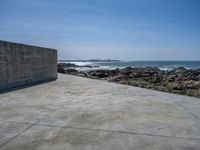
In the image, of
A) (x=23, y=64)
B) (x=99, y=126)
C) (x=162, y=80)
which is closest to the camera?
(x=99, y=126)

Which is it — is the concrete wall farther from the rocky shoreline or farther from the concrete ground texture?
the rocky shoreline

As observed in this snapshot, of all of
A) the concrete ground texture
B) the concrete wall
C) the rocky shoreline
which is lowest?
the rocky shoreline

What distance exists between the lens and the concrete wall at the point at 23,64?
7.60 m

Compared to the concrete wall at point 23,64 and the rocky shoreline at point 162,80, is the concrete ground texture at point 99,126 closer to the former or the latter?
the concrete wall at point 23,64

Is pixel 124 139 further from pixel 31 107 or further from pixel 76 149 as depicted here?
pixel 31 107

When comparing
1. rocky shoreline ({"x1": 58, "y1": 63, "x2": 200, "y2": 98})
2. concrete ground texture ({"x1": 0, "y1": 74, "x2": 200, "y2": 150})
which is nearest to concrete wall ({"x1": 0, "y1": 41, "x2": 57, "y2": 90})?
concrete ground texture ({"x1": 0, "y1": 74, "x2": 200, "y2": 150})

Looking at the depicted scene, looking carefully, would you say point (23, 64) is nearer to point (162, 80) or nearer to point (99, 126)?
point (99, 126)

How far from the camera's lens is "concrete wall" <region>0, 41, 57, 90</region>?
24.9 ft

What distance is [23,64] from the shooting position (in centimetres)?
902

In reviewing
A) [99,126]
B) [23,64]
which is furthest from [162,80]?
[99,126]

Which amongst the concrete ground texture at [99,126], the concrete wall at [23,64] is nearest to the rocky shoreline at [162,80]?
the concrete ground texture at [99,126]

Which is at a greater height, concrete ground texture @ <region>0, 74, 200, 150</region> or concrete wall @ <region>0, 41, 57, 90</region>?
concrete wall @ <region>0, 41, 57, 90</region>

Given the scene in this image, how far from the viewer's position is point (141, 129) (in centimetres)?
316

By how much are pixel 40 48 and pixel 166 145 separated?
9.42m
